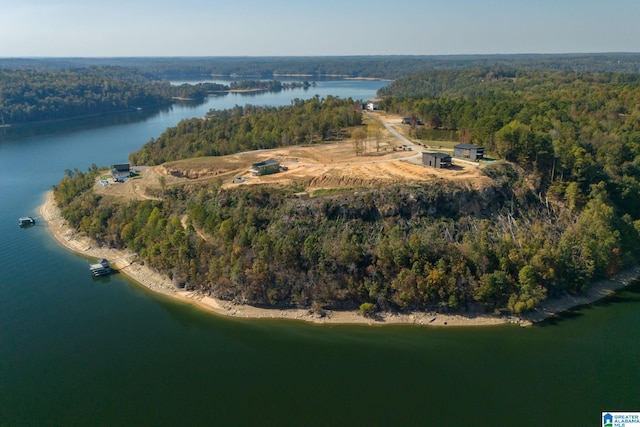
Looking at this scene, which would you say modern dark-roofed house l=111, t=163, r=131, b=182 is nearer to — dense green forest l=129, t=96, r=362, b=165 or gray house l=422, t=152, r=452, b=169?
dense green forest l=129, t=96, r=362, b=165

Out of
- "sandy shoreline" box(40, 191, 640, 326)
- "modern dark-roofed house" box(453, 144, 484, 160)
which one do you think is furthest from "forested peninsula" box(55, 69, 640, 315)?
"modern dark-roofed house" box(453, 144, 484, 160)

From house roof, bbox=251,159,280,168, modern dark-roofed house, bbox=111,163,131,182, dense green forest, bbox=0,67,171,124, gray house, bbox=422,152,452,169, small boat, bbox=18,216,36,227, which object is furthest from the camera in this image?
dense green forest, bbox=0,67,171,124

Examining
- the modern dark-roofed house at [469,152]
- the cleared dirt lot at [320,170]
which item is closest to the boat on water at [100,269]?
the cleared dirt lot at [320,170]

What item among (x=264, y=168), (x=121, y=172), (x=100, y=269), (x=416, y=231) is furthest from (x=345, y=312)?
(x=121, y=172)

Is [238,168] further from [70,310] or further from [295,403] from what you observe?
[295,403]

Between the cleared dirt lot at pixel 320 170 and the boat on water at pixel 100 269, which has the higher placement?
the cleared dirt lot at pixel 320 170

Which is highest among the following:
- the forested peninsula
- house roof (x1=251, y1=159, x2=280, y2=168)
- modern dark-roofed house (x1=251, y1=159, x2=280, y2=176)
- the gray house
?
the gray house

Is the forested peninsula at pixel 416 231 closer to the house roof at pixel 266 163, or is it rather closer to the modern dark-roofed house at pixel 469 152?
the modern dark-roofed house at pixel 469 152
